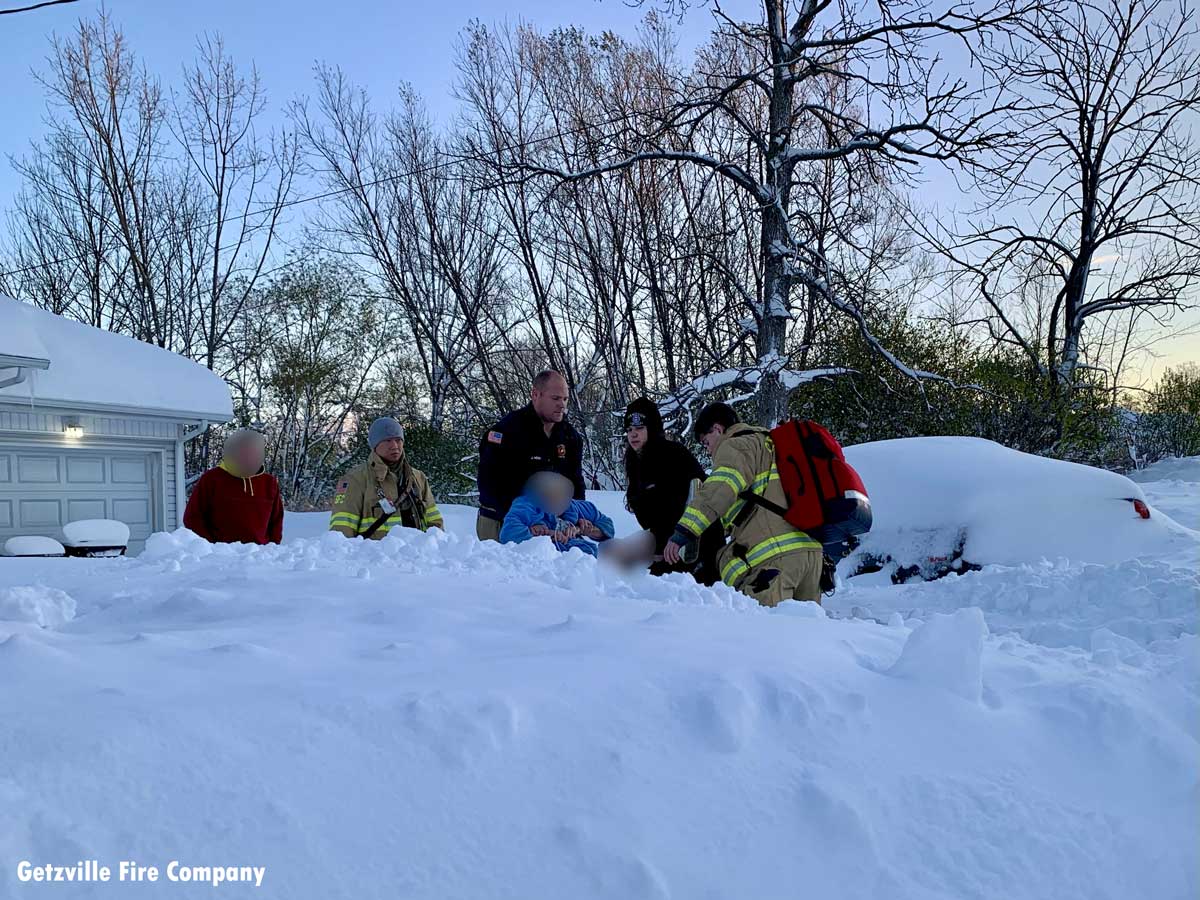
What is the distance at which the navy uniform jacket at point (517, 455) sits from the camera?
538 centimetres

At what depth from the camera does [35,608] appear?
9.16 ft

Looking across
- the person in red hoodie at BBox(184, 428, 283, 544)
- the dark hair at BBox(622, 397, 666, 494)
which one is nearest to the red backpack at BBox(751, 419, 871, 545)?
the dark hair at BBox(622, 397, 666, 494)

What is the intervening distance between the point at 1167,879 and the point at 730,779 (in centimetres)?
86

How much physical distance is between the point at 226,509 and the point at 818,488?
3724 millimetres

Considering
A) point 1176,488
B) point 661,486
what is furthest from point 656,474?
point 1176,488

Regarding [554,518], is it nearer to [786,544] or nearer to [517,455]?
[517,455]

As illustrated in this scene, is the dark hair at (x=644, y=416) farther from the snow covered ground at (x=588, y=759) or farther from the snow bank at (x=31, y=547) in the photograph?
the snow bank at (x=31, y=547)

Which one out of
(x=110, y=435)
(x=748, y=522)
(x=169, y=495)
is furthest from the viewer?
(x=169, y=495)

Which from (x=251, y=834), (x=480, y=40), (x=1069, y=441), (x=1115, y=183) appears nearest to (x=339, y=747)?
(x=251, y=834)

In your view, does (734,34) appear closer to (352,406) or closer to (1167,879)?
(1167,879)

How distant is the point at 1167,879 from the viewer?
64.7 inches

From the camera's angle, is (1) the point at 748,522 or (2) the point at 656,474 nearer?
(1) the point at 748,522

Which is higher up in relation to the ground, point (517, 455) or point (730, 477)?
point (517, 455)

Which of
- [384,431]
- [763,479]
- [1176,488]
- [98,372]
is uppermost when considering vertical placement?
[98,372]
